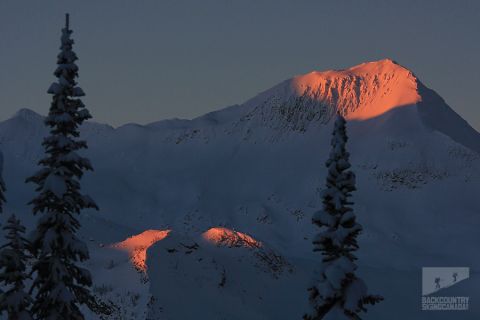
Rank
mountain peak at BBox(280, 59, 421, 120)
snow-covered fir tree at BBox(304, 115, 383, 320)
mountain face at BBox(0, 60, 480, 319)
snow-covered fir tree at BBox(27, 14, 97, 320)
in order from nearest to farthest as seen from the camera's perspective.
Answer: snow-covered fir tree at BBox(304, 115, 383, 320) → snow-covered fir tree at BBox(27, 14, 97, 320) → mountain face at BBox(0, 60, 480, 319) → mountain peak at BBox(280, 59, 421, 120)

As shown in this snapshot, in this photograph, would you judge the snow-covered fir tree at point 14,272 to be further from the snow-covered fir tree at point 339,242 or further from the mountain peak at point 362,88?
the mountain peak at point 362,88

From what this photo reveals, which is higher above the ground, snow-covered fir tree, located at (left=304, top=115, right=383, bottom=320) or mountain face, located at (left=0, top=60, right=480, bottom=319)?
mountain face, located at (left=0, top=60, right=480, bottom=319)

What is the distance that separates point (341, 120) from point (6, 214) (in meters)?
78.0

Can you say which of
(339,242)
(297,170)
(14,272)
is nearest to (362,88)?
(297,170)

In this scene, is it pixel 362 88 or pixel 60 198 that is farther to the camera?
pixel 362 88

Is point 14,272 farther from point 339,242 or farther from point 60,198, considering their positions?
point 339,242

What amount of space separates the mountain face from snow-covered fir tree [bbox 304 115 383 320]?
4165 cm

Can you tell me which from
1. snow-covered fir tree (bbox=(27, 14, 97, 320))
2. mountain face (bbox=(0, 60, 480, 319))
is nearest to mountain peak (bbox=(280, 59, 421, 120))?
mountain face (bbox=(0, 60, 480, 319))

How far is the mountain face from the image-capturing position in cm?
9762

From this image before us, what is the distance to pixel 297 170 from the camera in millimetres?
122562

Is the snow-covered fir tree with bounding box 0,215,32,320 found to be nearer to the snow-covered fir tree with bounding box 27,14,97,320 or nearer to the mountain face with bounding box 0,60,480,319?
the snow-covered fir tree with bounding box 27,14,97,320

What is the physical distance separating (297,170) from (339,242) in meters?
106

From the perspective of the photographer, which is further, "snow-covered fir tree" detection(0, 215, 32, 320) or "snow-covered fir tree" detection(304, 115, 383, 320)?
"snow-covered fir tree" detection(0, 215, 32, 320)

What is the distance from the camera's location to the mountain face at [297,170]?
97625 mm
